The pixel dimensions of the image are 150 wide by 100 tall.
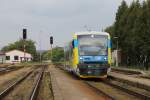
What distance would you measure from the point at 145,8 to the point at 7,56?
9065 centimetres

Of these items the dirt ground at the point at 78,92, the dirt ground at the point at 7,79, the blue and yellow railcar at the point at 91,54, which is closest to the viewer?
the dirt ground at the point at 78,92

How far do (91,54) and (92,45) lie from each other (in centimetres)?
66

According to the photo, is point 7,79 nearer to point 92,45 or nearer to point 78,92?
point 92,45

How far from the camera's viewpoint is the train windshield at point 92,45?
111 feet

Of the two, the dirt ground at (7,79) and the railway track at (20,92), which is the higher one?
the dirt ground at (7,79)

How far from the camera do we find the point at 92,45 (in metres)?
33.8

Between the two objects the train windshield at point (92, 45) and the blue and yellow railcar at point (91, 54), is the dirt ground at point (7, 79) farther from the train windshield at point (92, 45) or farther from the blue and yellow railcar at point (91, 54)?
the train windshield at point (92, 45)

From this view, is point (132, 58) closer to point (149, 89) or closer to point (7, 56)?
point (149, 89)

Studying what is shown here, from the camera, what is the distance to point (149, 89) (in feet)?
84.3

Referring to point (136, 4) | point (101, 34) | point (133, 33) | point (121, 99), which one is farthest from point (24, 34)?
point (121, 99)

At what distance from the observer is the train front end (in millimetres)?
Result: 33500

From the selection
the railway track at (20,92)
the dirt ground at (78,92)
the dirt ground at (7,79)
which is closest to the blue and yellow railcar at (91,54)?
the dirt ground at (78,92)

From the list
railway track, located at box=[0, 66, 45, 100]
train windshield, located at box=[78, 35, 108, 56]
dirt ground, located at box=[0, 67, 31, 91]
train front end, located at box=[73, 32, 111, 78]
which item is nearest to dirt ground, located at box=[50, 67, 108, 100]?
railway track, located at box=[0, 66, 45, 100]

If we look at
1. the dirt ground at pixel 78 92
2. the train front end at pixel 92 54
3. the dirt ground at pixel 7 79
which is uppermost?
the train front end at pixel 92 54
